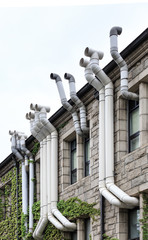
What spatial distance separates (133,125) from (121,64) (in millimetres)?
1794

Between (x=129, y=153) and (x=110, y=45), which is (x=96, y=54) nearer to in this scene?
(x=110, y=45)

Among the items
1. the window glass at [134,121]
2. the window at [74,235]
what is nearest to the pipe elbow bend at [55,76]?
the window glass at [134,121]

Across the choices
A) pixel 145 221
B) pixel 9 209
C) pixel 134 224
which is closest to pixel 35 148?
pixel 9 209

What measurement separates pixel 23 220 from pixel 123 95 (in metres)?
9.74

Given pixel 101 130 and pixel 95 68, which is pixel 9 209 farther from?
pixel 95 68

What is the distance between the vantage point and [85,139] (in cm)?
2302

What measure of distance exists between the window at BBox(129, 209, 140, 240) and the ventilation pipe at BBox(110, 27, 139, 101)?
316 centimetres

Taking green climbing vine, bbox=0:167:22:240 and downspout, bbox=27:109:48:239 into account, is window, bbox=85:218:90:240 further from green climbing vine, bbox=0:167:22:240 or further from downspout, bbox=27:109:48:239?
green climbing vine, bbox=0:167:22:240

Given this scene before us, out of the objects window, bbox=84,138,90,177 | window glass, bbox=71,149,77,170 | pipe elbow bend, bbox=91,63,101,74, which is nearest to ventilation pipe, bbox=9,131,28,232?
window glass, bbox=71,149,77,170

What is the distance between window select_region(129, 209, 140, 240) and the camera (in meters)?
18.8

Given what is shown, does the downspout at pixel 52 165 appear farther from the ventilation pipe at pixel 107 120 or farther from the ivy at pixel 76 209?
the ventilation pipe at pixel 107 120

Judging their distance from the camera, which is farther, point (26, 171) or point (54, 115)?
point (26, 171)

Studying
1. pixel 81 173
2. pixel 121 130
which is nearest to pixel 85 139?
pixel 81 173

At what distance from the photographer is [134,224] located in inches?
748
